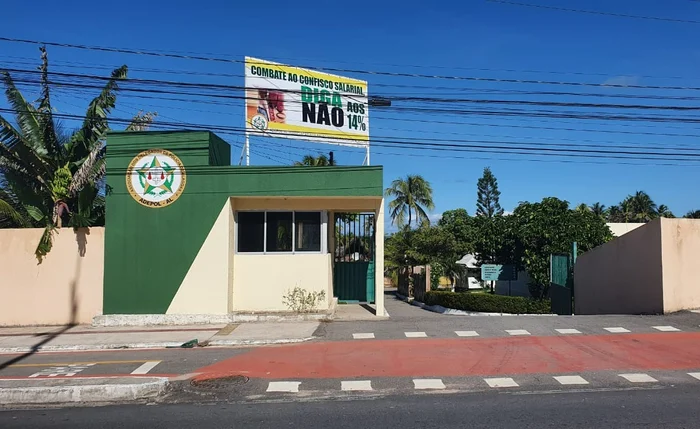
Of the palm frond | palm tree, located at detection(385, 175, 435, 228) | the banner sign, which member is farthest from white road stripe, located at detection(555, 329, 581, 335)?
palm tree, located at detection(385, 175, 435, 228)

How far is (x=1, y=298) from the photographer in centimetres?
1397

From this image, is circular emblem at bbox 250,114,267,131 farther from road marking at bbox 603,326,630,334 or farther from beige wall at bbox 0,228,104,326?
road marking at bbox 603,326,630,334

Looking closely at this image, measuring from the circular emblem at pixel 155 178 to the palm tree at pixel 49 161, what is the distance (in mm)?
1104

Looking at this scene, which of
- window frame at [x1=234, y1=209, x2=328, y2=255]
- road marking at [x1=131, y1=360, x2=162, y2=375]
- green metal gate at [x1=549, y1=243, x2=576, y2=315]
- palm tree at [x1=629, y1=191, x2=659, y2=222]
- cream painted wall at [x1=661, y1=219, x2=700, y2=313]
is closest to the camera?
road marking at [x1=131, y1=360, x2=162, y2=375]

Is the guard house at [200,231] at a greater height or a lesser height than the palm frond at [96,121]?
lesser

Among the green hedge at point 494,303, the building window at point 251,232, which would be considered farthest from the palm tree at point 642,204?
the building window at point 251,232

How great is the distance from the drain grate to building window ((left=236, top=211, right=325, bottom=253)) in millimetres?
6463

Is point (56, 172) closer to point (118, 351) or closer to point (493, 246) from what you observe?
point (118, 351)

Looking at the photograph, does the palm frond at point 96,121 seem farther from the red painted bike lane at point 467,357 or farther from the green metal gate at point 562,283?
the green metal gate at point 562,283

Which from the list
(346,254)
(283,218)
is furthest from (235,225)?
(346,254)

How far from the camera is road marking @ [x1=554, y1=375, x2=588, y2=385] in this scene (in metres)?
7.69

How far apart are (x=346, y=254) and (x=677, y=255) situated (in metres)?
9.99

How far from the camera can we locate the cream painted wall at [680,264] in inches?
511

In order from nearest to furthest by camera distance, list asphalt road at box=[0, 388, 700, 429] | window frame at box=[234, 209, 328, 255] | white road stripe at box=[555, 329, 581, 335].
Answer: asphalt road at box=[0, 388, 700, 429] < white road stripe at box=[555, 329, 581, 335] < window frame at box=[234, 209, 328, 255]
